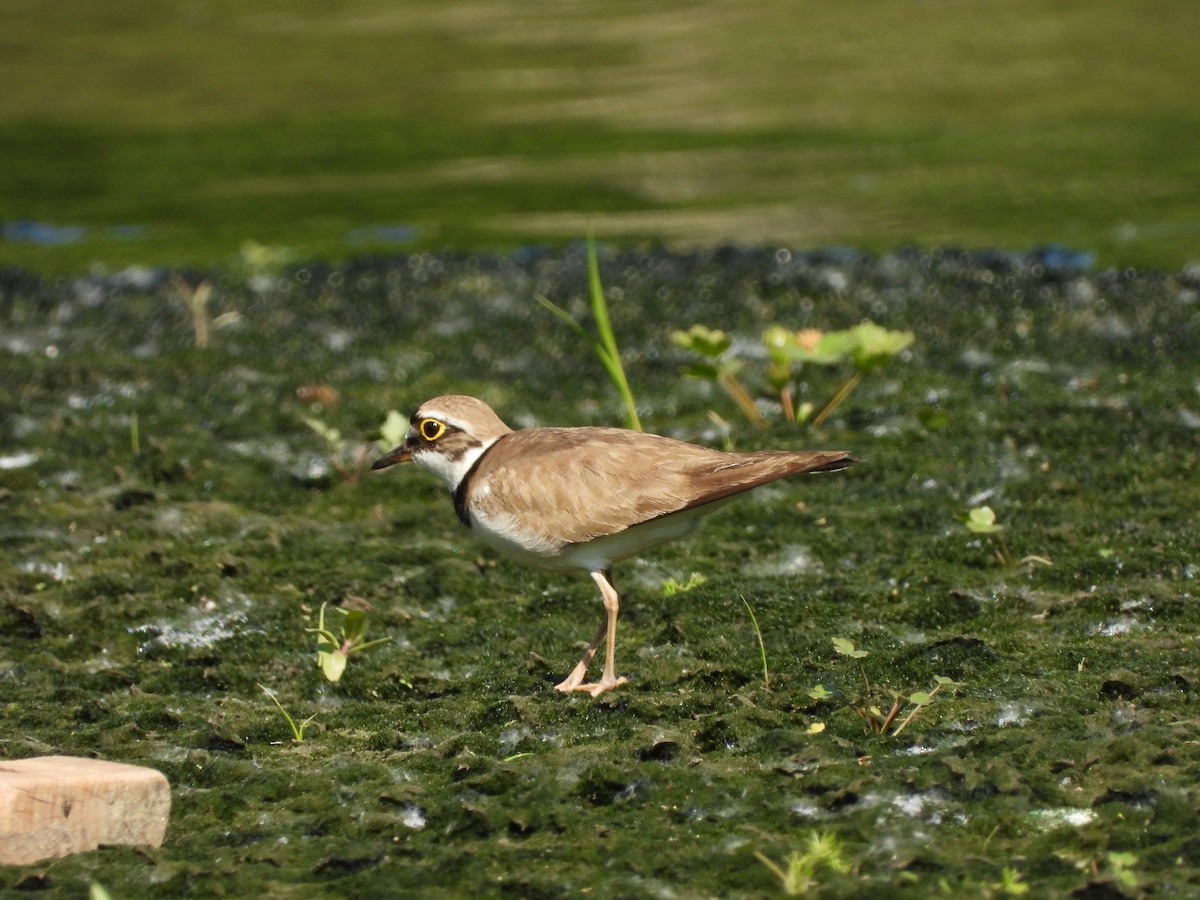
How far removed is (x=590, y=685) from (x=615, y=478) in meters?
0.72

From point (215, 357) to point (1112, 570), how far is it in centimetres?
597

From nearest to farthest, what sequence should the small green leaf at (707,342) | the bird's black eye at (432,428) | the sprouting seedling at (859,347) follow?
the bird's black eye at (432,428) < the small green leaf at (707,342) < the sprouting seedling at (859,347)

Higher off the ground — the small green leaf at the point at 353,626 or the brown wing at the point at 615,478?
the brown wing at the point at 615,478

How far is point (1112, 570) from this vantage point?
592 centimetres

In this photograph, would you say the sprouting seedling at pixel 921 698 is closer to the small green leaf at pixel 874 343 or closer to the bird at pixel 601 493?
the bird at pixel 601 493

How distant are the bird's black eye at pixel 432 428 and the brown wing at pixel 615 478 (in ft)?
1.14

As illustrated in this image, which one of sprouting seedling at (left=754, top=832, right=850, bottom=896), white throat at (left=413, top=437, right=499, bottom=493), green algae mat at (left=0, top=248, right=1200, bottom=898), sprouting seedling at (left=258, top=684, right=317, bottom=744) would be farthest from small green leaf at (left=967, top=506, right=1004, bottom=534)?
sprouting seedling at (left=258, top=684, right=317, bottom=744)

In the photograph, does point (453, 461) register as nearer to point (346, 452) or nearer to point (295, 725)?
point (295, 725)

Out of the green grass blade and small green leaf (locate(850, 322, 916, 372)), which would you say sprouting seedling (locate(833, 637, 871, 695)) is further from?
small green leaf (locate(850, 322, 916, 372))

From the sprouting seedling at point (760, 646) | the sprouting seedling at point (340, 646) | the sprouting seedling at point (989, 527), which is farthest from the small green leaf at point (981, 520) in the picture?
the sprouting seedling at point (340, 646)

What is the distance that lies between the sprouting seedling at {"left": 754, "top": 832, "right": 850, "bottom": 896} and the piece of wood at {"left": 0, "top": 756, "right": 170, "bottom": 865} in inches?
62.9

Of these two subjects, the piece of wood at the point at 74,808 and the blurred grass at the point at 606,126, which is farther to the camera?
the blurred grass at the point at 606,126

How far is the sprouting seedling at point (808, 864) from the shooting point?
362 centimetres

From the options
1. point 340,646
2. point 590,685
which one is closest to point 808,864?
point 590,685
